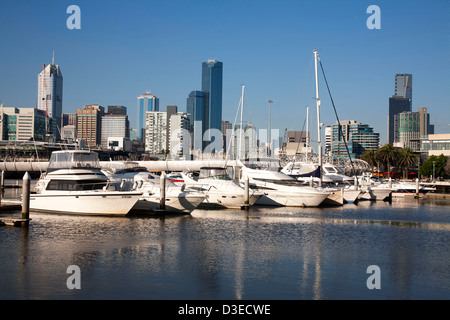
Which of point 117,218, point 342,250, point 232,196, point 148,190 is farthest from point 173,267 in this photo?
point 232,196

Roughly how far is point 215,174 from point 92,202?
1610 cm

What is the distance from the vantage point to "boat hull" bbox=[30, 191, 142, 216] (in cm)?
3369

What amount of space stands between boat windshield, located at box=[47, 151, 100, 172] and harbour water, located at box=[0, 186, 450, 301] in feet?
15.7

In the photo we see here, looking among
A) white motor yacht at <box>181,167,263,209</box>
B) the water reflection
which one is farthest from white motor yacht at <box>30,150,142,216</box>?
white motor yacht at <box>181,167,263,209</box>

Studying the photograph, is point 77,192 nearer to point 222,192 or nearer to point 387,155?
point 222,192

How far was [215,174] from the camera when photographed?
4725cm


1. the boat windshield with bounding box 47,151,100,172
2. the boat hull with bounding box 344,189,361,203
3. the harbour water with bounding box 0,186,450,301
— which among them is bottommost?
the harbour water with bounding box 0,186,450,301

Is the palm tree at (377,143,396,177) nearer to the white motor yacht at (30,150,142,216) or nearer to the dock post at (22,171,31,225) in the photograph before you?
the white motor yacht at (30,150,142,216)

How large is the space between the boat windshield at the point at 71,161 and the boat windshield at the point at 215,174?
42.2 ft

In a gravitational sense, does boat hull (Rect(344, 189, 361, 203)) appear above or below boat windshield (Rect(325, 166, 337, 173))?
below

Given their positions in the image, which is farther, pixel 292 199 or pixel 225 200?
pixel 292 199

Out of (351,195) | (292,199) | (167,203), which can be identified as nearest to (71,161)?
(167,203)

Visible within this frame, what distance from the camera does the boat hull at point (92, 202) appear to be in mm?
33688

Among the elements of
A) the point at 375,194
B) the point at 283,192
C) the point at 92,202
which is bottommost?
the point at 375,194
